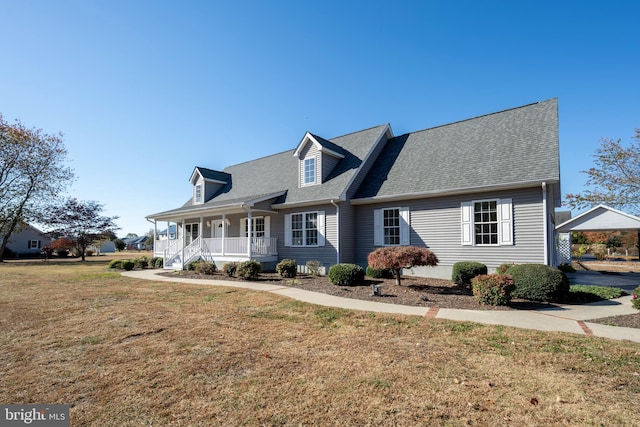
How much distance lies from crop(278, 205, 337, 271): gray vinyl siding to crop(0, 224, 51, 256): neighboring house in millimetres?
46961

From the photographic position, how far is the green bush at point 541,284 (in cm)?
843

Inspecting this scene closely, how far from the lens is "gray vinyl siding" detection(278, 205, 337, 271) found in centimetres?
1512

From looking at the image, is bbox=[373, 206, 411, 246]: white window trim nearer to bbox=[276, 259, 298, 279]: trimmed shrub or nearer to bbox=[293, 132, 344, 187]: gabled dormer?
bbox=[293, 132, 344, 187]: gabled dormer

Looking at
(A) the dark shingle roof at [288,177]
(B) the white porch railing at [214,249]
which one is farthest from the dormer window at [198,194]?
(B) the white porch railing at [214,249]

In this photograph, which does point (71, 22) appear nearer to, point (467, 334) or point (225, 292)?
point (225, 292)

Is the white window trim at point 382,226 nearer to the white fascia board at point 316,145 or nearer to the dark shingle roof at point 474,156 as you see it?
the dark shingle roof at point 474,156

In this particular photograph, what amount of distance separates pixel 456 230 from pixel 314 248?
21.8 ft

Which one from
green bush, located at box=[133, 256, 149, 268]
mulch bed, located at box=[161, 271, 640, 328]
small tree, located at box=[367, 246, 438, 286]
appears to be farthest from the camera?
green bush, located at box=[133, 256, 149, 268]

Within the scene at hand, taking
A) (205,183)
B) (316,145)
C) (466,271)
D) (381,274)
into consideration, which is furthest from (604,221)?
(205,183)

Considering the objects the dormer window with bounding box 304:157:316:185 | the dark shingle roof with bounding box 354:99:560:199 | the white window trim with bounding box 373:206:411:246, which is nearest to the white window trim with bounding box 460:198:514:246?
the dark shingle roof with bounding box 354:99:560:199

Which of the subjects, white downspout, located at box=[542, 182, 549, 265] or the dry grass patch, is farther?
white downspout, located at box=[542, 182, 549, 265]

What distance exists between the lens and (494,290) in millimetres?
8188

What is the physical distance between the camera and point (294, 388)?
3729mm

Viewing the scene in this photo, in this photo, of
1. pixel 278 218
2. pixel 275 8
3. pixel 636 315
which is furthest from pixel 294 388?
pixel 278 218
